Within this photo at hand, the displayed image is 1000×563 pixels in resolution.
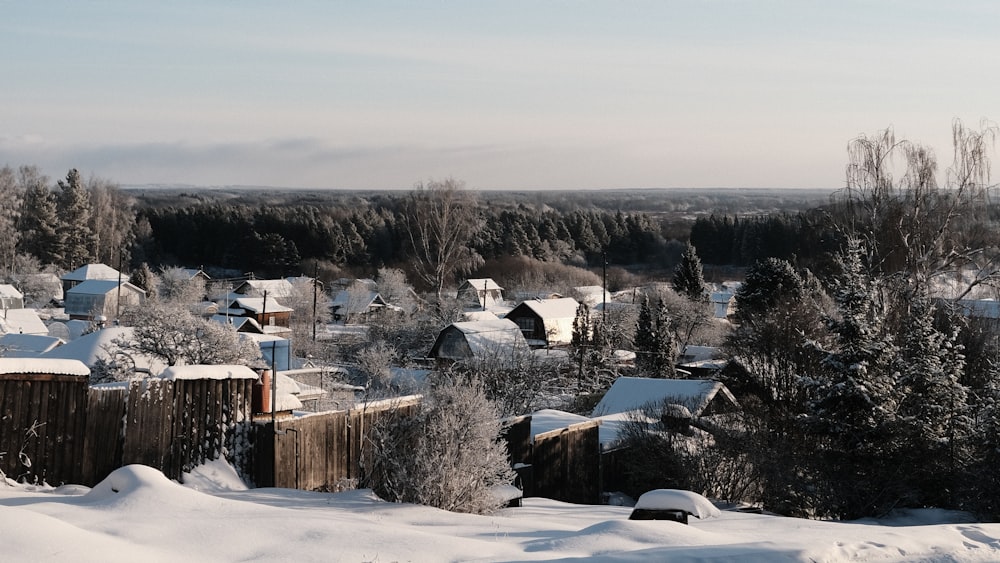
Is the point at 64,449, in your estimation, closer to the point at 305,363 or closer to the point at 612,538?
the point at 612,538

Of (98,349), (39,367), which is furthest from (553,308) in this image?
(39,367)

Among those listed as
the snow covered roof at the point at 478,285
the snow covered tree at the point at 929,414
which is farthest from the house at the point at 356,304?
the snow covered tree at the point at 929,414

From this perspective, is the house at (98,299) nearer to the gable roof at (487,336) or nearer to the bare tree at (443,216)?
the bare tree at (443,216)

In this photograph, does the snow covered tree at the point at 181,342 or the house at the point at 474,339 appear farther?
the house at the point at 474,339

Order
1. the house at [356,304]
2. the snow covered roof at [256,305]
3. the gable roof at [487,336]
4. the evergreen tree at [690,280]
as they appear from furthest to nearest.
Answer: the house at [356,304] < the snow covered roof at [256,305] < the evergreen tree at [690,280] < the gable roof at [487,336]

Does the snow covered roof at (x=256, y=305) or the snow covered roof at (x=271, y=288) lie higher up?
the snow covered roof at (x=271, y=288)

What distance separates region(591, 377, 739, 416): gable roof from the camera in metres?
20.9

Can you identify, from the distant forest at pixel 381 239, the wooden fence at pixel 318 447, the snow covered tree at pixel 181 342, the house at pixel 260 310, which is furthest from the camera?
the distant forest at pixel 381 239

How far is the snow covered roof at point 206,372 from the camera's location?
35.2ft

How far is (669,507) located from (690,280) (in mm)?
46510

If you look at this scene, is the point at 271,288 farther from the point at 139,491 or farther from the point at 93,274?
the point at 139,491

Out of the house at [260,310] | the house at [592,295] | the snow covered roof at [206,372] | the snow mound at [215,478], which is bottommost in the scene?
the house at [260,310]

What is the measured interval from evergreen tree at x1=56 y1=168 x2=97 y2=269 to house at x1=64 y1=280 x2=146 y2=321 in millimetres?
20184

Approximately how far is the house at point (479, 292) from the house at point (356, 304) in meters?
5.67
